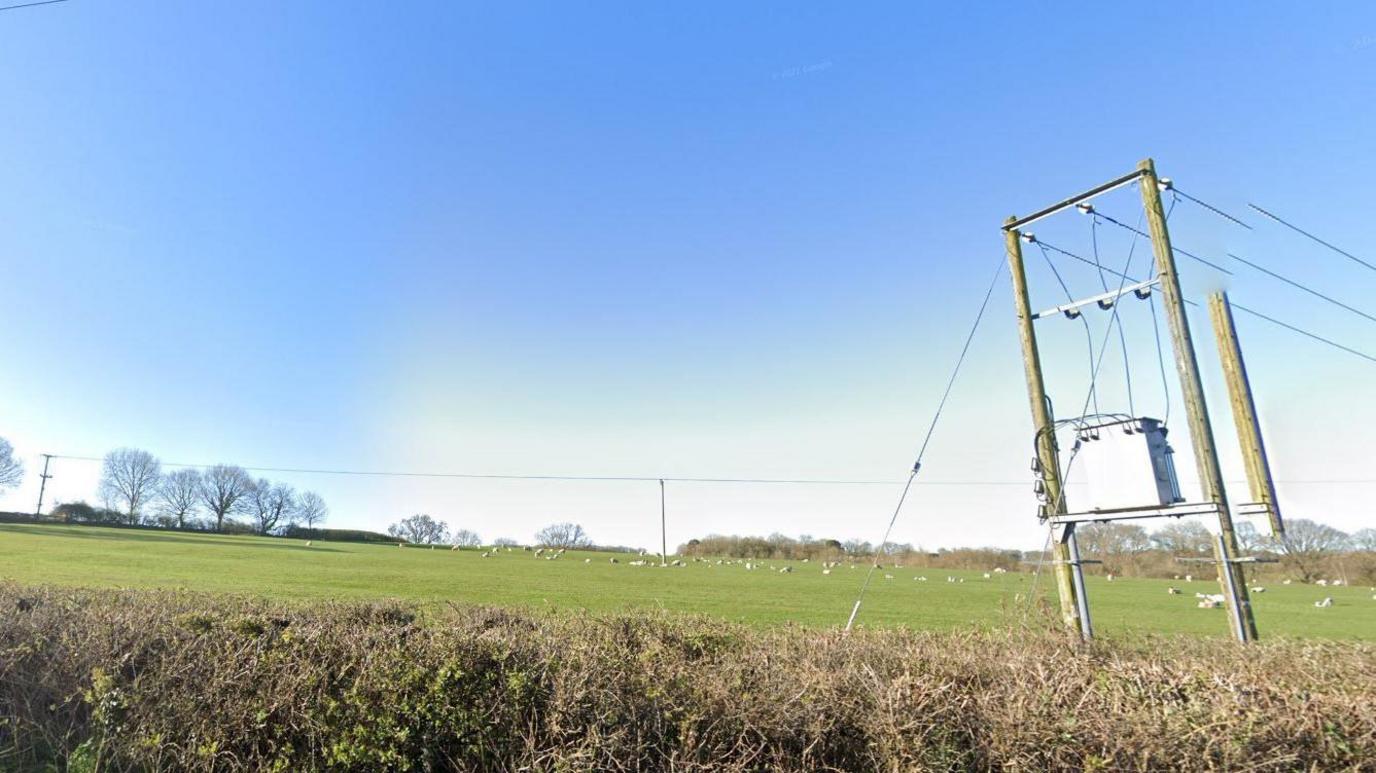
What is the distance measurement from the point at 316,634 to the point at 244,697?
28.9 inches

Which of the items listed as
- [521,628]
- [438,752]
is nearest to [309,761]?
[438,752]

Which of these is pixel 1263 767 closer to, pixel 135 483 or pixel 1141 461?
pixel 1141 461

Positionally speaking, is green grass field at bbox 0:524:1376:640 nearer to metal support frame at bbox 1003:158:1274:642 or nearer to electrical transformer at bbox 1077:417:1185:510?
metal support frame at bbox 1003:158:1274:642

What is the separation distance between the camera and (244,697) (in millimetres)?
4066

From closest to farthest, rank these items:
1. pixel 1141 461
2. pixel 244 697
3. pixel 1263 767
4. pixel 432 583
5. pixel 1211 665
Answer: pixel 1263 767
pixel 244 697
pixel 1211 665
pixel 1141 461
pixel 432 583

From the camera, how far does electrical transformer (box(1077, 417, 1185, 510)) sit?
24.5ft

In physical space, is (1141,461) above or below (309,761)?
above

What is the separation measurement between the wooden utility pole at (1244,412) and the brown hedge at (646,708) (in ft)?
9.71

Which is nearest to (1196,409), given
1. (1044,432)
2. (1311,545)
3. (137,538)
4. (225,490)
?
(1044,432)

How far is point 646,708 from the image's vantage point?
12.3 ft

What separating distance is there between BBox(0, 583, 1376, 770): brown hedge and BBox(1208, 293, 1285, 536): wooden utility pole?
296cm

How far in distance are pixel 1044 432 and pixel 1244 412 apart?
82.9 inches

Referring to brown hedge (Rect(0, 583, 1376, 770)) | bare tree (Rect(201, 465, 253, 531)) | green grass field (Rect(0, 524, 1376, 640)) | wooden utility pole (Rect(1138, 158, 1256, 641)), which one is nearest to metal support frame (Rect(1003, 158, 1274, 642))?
wooden utility pole (Rect(1138, 158, 1256, 641))

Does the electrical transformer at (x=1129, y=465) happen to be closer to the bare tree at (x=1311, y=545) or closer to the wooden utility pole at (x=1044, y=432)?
the wooden utility pole at (x=1044, y=432)
